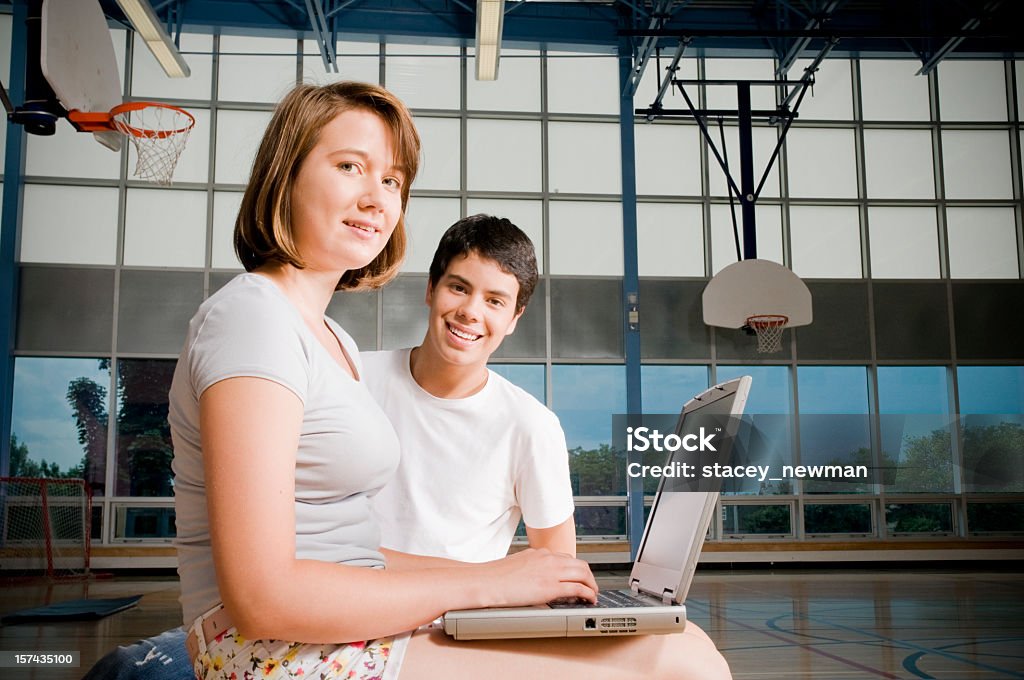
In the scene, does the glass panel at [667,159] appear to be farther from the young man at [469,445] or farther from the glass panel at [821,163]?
the young man at [469,445]

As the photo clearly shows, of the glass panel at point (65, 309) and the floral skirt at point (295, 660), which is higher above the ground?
the glass panel at point (65, 309)

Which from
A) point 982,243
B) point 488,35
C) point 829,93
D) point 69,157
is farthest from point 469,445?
point 982,243

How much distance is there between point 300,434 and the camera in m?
0.81

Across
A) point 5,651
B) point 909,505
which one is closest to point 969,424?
→ point 909,505

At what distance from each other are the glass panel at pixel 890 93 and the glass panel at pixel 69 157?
8.95m

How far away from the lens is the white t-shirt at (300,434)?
0.77 metres

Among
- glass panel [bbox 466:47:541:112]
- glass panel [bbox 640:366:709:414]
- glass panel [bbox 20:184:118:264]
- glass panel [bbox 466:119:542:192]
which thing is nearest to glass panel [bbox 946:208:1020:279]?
glass panel [bbox 640:366:709:414]

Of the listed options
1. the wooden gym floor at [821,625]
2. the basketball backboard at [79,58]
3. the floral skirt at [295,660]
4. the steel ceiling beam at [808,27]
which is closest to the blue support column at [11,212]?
the wooden gym floor at [821,625]

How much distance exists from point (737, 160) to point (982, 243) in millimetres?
3233

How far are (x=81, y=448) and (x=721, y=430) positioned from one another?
9451mm

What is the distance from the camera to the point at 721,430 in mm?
1115

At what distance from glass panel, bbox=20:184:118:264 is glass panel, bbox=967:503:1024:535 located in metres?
10.2

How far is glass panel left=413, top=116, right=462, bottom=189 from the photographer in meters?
10.0

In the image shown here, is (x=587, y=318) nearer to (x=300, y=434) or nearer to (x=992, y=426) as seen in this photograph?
(x=992, y=426)
